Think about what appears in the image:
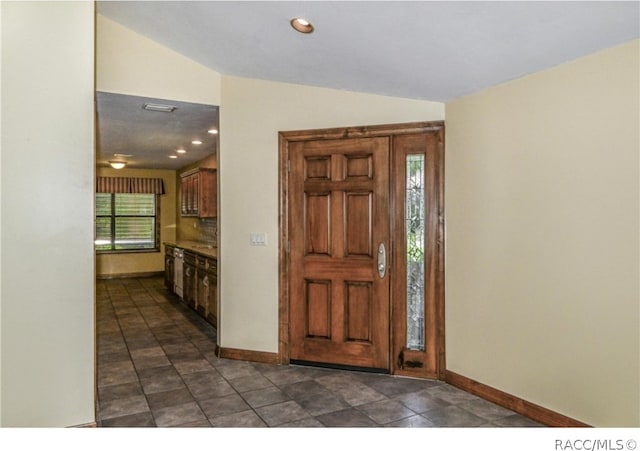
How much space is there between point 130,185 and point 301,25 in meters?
7.39

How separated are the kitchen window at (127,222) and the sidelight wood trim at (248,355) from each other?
238 inches

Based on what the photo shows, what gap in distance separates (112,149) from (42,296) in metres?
4.69

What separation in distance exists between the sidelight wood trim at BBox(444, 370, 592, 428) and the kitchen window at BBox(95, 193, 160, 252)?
771 centimetres

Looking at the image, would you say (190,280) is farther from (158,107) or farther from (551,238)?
(551,238)

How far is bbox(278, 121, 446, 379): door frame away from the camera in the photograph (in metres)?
3.46

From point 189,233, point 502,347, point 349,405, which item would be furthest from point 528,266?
point 189,233

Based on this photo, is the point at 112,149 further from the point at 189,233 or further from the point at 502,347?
the point at 502,347

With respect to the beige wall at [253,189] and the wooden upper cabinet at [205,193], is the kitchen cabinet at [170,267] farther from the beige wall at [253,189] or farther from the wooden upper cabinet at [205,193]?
the beige wall at [253,189]

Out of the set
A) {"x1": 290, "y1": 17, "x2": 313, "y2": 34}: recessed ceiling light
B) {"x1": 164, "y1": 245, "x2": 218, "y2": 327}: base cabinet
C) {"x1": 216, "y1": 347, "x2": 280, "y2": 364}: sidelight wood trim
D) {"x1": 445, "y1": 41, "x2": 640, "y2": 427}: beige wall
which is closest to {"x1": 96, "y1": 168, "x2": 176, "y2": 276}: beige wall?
{"x1": 164, "y1": 245, "x2": 218, "y2": 327}: base cabinet

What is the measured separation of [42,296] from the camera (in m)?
2.43

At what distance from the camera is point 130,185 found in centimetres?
900

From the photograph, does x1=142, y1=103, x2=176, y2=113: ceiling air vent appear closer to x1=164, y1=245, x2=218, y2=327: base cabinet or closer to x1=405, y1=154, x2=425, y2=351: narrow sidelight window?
x1=164, y1=245, x2=218, y2=327: base cabinet

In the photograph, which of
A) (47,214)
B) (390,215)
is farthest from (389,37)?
(47,214)

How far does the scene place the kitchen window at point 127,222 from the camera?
9062 mm
